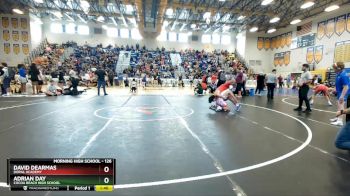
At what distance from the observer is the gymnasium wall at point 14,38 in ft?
97.9

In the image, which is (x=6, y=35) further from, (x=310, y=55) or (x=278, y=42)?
(x=310, y=55)

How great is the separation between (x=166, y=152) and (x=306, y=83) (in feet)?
Result: 22.7

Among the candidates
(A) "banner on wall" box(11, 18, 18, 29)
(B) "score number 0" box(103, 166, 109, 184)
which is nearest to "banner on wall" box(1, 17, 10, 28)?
(A) "banner on wall" box(11, 18, 18, 29)

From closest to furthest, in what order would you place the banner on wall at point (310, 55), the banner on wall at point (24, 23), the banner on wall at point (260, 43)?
the banner on wall at point (310, 55) < the banner on wall at point (24, 23) < the banner on wall at point (260, 43)

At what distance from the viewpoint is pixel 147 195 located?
2566 millimetres

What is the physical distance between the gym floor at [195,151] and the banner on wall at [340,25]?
22.5 m

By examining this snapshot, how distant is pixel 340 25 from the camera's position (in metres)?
24.3

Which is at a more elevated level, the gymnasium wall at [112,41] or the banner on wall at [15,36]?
the gymnasium wall at [112,41]

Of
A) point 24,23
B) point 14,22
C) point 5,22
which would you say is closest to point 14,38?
point 14,22

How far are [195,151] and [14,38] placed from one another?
34.2 metres

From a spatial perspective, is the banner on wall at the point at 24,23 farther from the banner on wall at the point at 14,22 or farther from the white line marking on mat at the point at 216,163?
the white line marking on mat at the point at 216,163

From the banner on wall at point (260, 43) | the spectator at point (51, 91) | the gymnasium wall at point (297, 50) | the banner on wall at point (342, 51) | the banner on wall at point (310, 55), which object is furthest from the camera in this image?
the banner on wall at point (260, 43)
